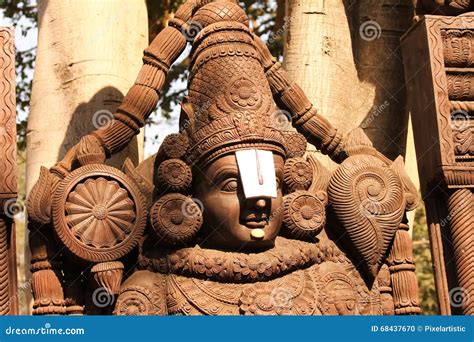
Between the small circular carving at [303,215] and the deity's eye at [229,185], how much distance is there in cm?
43

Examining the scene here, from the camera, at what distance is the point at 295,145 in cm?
889

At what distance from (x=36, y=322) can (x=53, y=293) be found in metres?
0.48

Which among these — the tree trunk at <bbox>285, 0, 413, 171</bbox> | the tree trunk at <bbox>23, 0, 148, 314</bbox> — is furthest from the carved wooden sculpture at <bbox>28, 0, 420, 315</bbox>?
the tree trunk at <bbox>285, 0, 413, 171</bbox>

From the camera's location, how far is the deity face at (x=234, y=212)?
842 cm

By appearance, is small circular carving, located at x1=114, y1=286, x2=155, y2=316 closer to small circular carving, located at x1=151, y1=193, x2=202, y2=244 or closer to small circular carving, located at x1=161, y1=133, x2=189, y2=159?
small circular carving, located at x1=151, y1=193, x2=202, y2=244

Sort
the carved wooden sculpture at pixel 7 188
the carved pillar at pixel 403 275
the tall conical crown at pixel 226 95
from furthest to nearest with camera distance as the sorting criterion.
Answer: the carved pillar at pixel 403 275, the tall conical crown at pixel 226 95, the carved wooden sculpture at pixel 7 188

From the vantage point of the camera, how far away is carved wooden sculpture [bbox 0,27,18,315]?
8.29 m

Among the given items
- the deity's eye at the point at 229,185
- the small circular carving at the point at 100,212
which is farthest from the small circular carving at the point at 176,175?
the small circular carving at the point at 100,212

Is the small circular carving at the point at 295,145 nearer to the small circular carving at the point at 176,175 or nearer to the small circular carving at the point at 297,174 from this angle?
the small circular carving at the point at 297,174

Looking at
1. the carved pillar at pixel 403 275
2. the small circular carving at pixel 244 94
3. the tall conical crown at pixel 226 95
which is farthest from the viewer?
the carved pillar at pixel 403 275

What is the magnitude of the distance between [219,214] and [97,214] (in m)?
0.78

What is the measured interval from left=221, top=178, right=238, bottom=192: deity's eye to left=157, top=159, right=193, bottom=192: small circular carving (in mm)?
262

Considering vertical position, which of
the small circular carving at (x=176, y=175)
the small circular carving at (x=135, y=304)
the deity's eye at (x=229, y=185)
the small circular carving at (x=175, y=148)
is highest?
the small circular carving at (x=175, y=148)

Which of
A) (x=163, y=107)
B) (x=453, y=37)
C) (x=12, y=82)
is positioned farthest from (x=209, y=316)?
(x=163, y=107)
